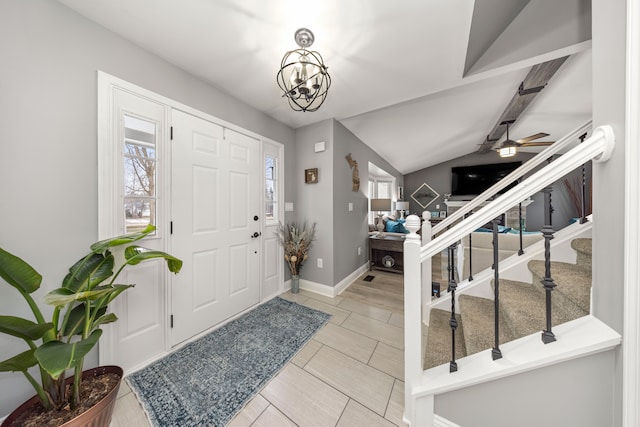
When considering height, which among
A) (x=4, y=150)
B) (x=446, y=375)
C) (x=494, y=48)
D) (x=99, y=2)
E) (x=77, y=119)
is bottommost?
(x=446, y=375)

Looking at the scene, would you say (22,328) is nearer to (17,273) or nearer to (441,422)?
(17,273)

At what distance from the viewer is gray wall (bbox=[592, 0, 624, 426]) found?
27.4 inches

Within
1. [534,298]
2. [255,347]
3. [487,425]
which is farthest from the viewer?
[255,347]

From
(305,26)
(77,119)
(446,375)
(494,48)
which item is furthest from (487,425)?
(77,119)

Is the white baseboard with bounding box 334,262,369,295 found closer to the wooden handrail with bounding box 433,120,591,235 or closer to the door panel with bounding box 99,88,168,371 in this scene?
the wooden handrail with bounding box 433,120,591,235

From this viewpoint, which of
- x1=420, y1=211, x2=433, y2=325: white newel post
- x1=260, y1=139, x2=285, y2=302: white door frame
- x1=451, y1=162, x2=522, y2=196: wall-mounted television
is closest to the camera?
x1=420, y1=211, x2=433, y2=325: white newel post

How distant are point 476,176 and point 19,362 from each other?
8.28 m

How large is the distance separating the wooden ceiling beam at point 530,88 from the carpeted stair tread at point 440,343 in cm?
270

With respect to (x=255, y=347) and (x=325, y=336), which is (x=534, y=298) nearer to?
(x=325, y=336)

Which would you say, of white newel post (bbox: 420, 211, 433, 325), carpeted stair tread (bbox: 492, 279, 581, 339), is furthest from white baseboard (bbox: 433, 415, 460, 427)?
white newel post (bbox: 420, 211, 433, 325)

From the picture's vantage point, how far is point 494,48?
1753 millimetres

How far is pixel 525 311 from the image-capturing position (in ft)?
3.98

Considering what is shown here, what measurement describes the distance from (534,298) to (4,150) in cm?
316

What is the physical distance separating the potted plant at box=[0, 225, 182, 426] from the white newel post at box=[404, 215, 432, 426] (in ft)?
4.24
